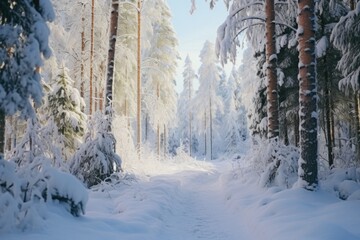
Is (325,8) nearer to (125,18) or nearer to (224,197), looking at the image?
(224,197)

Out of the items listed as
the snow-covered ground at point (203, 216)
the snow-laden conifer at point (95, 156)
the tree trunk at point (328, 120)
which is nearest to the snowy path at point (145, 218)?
the snow-covered ground at point (203, 216)

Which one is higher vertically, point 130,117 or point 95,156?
point 130,117

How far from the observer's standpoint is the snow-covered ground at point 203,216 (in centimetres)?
540

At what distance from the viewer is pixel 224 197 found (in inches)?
431

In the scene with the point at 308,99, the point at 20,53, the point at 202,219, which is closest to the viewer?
the point at 20,53

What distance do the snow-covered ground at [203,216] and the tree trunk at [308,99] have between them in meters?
0.49

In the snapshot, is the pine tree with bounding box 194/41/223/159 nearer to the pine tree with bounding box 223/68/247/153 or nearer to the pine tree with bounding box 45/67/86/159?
the pine tree with bounding box 223/68/247/153

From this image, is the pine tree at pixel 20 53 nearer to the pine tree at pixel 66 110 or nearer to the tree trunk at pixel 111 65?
the tree trunk at pixel 111 65

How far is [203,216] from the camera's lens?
865cm

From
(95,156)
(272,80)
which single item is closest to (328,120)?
(272,80)

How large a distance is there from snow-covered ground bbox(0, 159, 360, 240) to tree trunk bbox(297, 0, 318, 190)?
0.49 metres

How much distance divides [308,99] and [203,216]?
3787mm

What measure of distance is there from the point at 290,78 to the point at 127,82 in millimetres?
11618

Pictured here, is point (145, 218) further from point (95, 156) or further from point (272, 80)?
point (272, 80)
